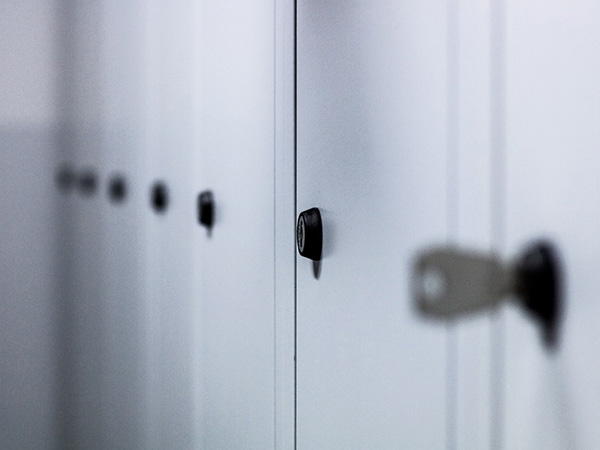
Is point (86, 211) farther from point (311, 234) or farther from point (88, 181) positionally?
point (311, 234)

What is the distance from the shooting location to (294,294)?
895 mm

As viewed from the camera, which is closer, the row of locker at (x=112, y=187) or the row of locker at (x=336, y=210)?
the row of locker at (x=336, y=210)

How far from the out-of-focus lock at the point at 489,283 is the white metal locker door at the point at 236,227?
470 mm

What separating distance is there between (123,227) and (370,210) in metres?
1.14

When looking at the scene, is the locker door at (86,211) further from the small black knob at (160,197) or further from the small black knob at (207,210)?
the small black knob at (207,210)

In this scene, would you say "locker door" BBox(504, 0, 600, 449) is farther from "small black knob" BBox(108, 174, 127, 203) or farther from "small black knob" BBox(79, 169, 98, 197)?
"small black knob" BBox(79, 169, 98, 197)

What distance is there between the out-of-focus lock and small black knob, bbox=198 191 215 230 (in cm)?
68

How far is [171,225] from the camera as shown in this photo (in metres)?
1.40

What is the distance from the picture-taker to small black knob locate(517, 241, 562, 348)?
1.28ft

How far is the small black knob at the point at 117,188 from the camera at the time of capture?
Result: 1655mm

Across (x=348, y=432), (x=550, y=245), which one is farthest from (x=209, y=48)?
(x=550, y=245)

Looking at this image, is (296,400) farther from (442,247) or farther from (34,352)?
(34,352)

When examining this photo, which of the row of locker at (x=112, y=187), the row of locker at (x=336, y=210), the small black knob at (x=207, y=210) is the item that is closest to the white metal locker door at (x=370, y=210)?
the row of locker at (x=336, y=210)

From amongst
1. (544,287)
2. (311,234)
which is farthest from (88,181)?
(544,287)
